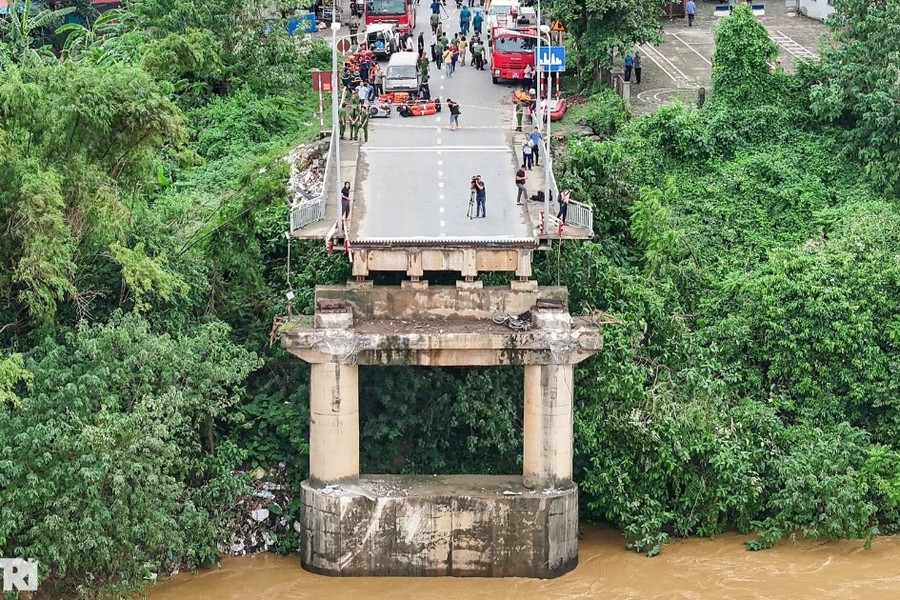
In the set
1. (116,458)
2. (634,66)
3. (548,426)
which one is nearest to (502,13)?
(634,66)

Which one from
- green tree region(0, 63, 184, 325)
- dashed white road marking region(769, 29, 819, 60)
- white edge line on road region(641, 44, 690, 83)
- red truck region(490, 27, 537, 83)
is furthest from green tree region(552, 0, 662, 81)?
Result: green tree region(0, 63, 184, 325)

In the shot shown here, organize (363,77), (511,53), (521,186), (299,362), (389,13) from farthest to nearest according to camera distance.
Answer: (389,13) < (511,53) < (363,77) < (299,362) < (521,186)

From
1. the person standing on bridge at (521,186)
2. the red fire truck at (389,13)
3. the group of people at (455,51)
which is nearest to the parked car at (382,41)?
the group of people at (455,51)

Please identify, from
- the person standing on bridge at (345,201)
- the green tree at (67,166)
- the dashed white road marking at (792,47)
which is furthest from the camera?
the dashed white road marking at (792,47)

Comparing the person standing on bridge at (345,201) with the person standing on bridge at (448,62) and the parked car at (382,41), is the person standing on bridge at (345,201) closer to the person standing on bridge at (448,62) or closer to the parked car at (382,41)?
the person standing on bridge at (448,62)

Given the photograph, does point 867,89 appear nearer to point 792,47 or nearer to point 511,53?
point 792,47

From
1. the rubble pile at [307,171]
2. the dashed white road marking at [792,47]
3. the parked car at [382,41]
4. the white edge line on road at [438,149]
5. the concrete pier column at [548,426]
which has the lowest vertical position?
the concrete pier column at [548,426]

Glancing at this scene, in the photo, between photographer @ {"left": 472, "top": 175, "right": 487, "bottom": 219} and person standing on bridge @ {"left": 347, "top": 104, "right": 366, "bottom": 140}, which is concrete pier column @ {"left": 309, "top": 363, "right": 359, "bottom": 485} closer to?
photographer @ {"left": 472, "top": 175, "right": 487, "bottom": 219}
